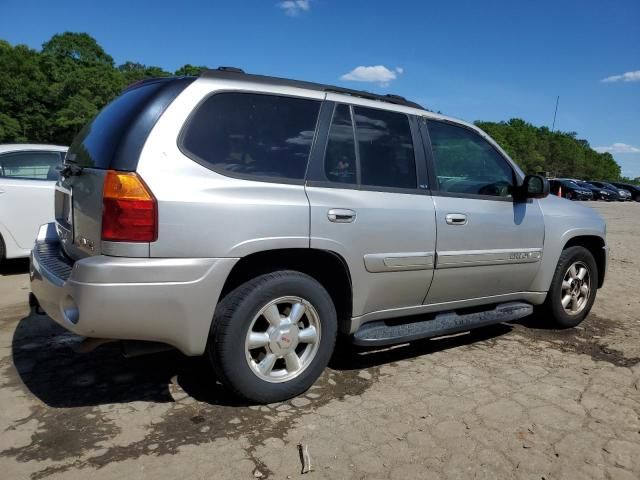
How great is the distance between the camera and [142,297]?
261cm

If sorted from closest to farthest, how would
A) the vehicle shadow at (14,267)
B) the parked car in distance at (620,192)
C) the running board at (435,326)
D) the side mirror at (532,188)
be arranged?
the running board at (435,326)
the side mirror at (532,188)
the vehicle shadow at (14,267)
the parked car in distance at (620,192)

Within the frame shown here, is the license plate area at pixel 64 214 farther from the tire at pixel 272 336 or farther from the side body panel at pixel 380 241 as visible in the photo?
→ the side body panel at pixel 380 241

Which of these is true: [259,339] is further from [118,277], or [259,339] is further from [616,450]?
[616,450]

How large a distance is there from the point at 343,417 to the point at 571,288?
2.96 meters

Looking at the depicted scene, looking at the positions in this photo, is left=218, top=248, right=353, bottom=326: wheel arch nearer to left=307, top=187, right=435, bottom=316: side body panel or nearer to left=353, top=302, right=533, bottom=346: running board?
left=307, top=187, right=435, bottom=316: side body panel

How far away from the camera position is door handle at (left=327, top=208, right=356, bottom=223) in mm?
3133

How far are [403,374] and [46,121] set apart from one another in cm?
4065

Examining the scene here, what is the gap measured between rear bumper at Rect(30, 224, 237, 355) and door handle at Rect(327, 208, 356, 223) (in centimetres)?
67

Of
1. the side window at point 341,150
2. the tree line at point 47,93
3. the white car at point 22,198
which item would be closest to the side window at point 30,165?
the white car at point 22,198

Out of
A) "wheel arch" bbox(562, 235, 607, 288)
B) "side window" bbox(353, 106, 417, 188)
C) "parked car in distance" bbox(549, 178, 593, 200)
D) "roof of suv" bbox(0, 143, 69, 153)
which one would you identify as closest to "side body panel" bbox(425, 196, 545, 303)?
"side window" bbox(353, 106, 417, 188)

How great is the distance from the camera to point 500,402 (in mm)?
3299

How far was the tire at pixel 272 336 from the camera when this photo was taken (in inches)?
113

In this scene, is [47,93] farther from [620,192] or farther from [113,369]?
[620,192]

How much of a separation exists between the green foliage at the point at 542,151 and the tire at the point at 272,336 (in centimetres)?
7995
